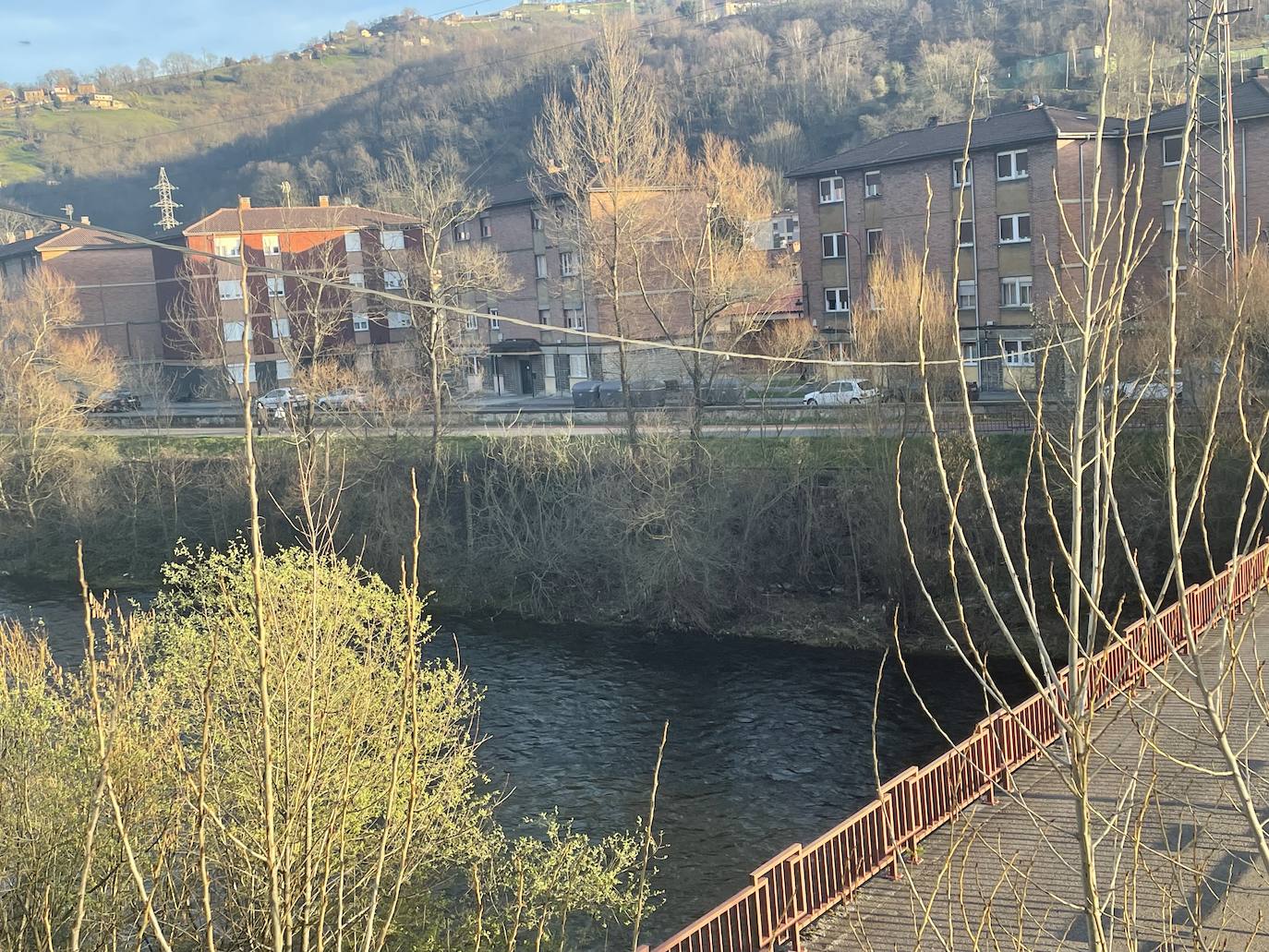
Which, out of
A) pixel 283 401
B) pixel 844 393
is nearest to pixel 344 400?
pixel 283 401

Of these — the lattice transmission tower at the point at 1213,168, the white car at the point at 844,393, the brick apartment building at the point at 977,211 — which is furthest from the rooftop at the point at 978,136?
the white car at the point at 844,393

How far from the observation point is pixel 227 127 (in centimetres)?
9038

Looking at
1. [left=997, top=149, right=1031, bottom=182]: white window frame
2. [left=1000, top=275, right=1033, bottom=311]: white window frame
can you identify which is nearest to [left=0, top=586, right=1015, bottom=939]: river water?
[left=1000, top=275, right=1033, bottom=311]: white window frame

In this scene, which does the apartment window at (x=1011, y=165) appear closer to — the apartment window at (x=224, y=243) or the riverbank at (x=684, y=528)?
the riverbank at (x=684, y=528)

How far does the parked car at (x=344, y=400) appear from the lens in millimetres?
31828

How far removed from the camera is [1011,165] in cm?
3475

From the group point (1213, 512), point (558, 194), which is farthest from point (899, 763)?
point (558, 194)

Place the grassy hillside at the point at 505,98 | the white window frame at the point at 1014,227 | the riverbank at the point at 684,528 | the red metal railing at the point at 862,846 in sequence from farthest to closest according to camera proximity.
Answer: the grassy hillside at the point at 505,98 → the white window frame at the point at 1014,227 → the riverbank at the point at 684,528 → the red metal railing at the point at 862,846

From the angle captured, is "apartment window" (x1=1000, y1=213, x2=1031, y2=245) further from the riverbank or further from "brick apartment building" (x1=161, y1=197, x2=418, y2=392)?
"brick apartment building" (x1=161, y1=197, x2=418, y2=392)

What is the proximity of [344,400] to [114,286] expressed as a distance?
1249 inches

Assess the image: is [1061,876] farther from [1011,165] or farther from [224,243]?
[224,243]

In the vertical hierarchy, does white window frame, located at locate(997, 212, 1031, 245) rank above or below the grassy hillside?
below

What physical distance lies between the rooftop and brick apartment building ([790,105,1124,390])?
0.06 meters

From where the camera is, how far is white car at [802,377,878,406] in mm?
24828
